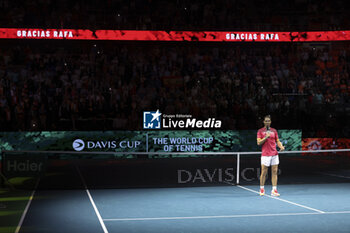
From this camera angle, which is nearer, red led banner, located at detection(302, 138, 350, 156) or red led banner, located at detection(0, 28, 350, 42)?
red led banner, located at detection(302, 138, 350, 156)

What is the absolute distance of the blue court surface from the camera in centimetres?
935

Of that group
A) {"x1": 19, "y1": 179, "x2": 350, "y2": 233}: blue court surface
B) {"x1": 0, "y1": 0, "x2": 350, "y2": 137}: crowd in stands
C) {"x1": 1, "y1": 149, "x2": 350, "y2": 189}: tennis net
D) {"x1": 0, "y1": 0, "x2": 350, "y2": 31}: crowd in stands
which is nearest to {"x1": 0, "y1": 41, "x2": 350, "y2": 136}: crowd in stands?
{"x1": 0, "y1": 0, "x2": 350, "y2": 137}: crowd in stands

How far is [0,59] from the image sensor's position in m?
28.7

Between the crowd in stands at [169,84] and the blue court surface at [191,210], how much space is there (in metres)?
11.3

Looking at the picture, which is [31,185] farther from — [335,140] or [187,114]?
[335,140]

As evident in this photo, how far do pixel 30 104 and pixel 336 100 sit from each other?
16.1 m

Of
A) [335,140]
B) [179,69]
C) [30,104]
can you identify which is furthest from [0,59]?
[335,140]

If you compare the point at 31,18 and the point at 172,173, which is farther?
the point at 31,18

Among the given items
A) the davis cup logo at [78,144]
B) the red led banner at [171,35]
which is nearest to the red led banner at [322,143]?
the red led banner at [171,35]

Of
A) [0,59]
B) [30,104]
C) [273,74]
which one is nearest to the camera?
[30,104]

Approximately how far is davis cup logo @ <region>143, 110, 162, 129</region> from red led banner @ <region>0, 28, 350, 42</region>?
6.94 m

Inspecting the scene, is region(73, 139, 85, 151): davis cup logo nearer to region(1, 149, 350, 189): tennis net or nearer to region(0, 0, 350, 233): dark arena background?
region(0, 0, 350, 233): dark arena background

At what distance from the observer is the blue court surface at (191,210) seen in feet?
30.7

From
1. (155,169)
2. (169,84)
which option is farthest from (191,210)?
(169,84)
